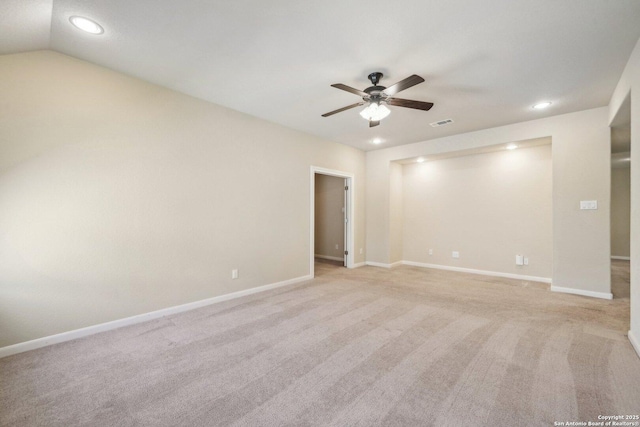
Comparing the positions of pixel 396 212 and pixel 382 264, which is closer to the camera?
pixel 382 264

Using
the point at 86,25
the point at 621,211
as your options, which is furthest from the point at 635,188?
the point at 621,211

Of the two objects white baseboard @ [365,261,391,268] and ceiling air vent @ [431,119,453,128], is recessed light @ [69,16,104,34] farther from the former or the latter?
white baseboard @ [365,261,391,268]

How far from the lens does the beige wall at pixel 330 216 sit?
6824 millimetres

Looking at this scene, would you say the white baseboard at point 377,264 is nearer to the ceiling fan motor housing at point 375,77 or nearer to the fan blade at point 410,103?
the fan blade at point 410,103

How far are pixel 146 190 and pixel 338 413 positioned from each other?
295 centimetres

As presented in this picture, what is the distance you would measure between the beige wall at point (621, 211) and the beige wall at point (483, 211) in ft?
14.9

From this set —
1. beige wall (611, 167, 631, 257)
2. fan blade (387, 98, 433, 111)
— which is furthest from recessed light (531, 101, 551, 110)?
beige wall (611, 167, 631, 257)

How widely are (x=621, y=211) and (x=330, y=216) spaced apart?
25.5 feet

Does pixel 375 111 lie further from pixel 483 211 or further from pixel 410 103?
pixel 483 211

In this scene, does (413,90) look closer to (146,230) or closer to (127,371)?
(146,230)

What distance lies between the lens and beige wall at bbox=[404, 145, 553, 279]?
4.86 m

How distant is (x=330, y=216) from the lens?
23.2 feet

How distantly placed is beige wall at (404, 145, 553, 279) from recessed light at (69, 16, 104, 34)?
591 cm

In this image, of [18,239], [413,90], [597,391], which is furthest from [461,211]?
[18,239]
